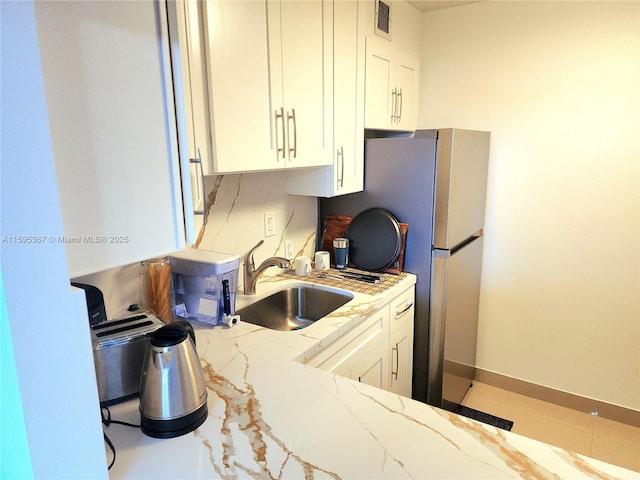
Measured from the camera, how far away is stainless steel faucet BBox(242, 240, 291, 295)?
1.90 metres

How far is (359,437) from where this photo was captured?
995mm

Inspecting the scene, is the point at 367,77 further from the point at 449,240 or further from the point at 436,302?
the point at 436,302

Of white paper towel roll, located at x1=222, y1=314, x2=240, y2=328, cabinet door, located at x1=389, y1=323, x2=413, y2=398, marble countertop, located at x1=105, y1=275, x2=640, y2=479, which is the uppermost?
white paper towel roll, located at x1=222, y1=314, x2=240, y2=328

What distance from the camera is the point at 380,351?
198 centimetres

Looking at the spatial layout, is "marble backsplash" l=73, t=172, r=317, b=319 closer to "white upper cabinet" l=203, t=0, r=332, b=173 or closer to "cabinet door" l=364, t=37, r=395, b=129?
"white upper cabinet" l=203, t=0, r=332, b=173

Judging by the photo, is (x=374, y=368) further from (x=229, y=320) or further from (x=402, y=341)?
(x=229, y=320)

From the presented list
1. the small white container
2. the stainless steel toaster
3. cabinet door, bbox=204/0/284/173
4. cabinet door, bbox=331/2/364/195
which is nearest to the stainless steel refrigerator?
cabinet door, bbox=331/2/364/195

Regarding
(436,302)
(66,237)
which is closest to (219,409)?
(66,237)

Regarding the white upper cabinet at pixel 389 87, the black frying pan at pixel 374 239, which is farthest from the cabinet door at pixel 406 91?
the black frying pan at pixel 374 239

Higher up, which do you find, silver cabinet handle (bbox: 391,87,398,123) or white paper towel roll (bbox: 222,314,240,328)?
silver cabinet handle (bbox: 391,87,398,123)

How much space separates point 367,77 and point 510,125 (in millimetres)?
974

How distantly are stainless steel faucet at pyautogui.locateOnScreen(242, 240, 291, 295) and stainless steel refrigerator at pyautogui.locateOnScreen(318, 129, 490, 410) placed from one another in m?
0.68

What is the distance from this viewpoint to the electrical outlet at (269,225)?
219 centimetres

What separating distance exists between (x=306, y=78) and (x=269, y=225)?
766 mm
